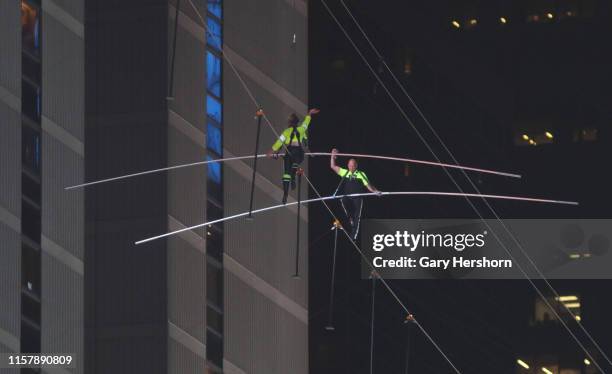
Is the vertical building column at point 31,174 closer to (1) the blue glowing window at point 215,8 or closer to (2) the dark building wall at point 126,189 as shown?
(2) the dark building wall at point 126,189

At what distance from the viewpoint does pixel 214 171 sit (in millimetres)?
48438

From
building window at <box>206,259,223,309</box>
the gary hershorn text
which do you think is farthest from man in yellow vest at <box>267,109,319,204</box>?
the gary hershorn text

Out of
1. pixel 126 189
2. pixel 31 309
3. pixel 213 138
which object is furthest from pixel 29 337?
pixel 213 138

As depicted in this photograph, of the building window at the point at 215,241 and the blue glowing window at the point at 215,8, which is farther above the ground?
the blue glowing window at the point at 215,8

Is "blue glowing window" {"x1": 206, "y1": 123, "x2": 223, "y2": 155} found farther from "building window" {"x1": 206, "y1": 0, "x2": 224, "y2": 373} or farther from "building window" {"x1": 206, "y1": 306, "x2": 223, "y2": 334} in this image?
"building window" {"x1": 206, "y1": 306, "x2": 223, "y2": 334}

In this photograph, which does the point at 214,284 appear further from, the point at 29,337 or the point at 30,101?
the point at 30,101

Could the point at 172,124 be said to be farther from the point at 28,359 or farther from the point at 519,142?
the point at 519,142

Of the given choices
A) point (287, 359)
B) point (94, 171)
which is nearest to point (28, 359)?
point (94, 171)

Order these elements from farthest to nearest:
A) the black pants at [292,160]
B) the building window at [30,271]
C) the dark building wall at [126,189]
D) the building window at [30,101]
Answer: the building window at [30,101]
the building window at [30,271]
the dark building wall at [126,189]
the black pants at [292,160]

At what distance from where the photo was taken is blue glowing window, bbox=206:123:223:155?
159 feet

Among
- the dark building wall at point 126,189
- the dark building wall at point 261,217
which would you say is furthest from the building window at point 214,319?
the dark building wall at point 126,189

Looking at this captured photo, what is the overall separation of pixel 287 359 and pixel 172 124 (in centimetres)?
897

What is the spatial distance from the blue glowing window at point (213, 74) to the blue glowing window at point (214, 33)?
0.31 m

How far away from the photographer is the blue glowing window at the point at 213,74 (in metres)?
48.4
